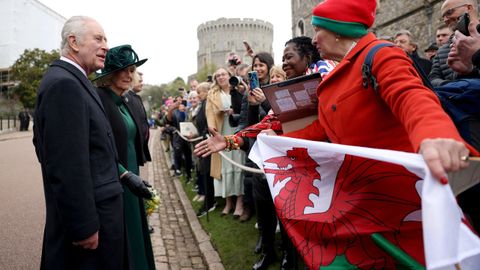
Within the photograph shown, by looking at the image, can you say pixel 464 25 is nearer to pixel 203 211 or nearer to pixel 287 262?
pixel 287 262

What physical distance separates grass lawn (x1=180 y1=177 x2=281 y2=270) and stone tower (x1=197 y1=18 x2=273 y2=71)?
2834 inches

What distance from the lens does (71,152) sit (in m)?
2.16

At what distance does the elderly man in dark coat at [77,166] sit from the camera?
216 cm

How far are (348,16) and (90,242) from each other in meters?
2.04

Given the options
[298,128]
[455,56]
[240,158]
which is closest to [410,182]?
[455,56]

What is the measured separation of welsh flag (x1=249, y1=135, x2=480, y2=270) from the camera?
1194 millimetres

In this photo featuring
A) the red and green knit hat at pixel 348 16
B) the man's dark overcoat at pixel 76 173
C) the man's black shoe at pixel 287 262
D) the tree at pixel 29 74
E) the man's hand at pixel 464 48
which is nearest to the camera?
the man's hand at pixel 464 48

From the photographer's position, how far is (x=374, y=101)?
177 cm

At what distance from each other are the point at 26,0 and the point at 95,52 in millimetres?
65024

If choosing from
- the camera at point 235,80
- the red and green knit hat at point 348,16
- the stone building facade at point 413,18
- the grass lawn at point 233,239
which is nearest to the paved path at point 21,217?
A: the grass lawn at point 233,239

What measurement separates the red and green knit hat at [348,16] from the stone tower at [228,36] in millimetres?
75158

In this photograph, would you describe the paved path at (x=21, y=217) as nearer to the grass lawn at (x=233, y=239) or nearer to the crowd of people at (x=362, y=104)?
the grass lawn at (x=233, y=239)

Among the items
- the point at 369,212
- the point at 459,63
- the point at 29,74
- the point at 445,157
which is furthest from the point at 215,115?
the point at 29,74

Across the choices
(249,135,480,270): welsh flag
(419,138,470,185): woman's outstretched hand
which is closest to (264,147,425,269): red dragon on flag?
(249,135,480,270): welsh flag
